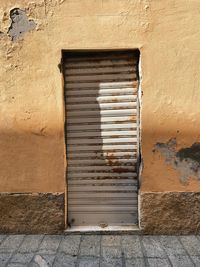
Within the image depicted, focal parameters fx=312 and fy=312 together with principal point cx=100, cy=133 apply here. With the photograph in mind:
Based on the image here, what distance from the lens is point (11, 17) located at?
12.6 ft

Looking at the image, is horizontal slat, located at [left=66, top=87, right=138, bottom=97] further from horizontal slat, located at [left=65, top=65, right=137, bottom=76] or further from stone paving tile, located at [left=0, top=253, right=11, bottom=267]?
stone paving tile, located at [left=0, top=253, right=11, bottom=267]

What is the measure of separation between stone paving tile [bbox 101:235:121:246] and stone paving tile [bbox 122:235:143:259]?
62 mm

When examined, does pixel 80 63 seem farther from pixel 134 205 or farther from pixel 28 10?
pixel 134 205

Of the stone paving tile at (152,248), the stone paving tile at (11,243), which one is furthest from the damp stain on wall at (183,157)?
the stone paving tile at (11,243)

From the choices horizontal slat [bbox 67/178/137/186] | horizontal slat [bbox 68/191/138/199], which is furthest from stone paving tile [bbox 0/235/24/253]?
horizontal slat [bbox 67/178/137/186]

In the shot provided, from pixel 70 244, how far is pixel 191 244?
4.67 ft

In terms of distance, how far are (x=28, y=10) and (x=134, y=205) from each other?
280 centimetres

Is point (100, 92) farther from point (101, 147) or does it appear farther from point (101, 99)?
point (101, 147)

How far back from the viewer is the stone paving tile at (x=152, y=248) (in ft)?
11.2

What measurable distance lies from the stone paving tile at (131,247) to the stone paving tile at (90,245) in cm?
31

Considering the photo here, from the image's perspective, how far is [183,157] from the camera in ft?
12.7

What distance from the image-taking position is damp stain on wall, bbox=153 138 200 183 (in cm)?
387

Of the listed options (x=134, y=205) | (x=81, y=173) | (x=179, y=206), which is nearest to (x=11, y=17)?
(x=81, y=173)

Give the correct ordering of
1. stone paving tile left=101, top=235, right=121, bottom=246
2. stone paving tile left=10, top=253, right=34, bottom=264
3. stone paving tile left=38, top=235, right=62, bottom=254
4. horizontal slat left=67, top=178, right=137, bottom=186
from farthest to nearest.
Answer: horizontal slat left=67, top=178, right=137, bottom=186 < stone paving tile left=101, top=235, right=121, bottom=246 < stone paving tile left=38, top=235, right=62, bottom=254 < stone paving tile left=10, top=253, right=34, bottom=264
